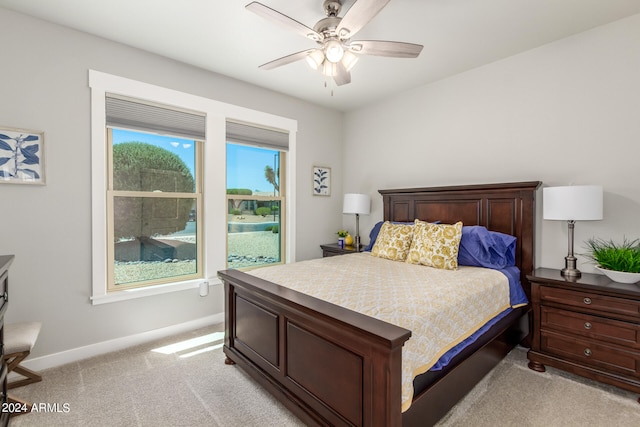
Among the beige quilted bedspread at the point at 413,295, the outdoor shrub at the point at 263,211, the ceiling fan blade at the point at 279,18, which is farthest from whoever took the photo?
the outdoor shrub at the point at 263,211

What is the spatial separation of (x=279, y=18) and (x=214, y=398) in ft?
8.21

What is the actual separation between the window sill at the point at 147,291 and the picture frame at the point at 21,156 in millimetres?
1079

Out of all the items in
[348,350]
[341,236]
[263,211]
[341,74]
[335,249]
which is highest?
[341,74]

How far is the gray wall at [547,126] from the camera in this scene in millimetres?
2486

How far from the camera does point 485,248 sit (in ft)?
9.07

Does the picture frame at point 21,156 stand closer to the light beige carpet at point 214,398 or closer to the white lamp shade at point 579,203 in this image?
the light beige carpet at point 214,398

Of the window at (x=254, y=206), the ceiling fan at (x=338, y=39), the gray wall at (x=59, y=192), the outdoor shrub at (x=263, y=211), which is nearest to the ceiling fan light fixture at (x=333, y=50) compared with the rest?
the ceiling fan at (x=338, y=39)

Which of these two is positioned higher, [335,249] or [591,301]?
[335,249]

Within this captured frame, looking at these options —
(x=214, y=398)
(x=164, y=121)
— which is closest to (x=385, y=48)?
(x=164, y=121)

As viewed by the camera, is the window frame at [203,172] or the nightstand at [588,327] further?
A: the window frame at [203,172]

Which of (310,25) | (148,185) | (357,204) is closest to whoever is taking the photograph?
(310,25)

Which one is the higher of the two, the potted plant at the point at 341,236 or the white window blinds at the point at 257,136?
the white window blinds at the point at 257,136

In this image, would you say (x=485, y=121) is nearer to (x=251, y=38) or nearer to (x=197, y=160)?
(x=251, y=38)

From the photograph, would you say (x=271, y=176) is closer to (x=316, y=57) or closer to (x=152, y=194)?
(x=152, y=194)
